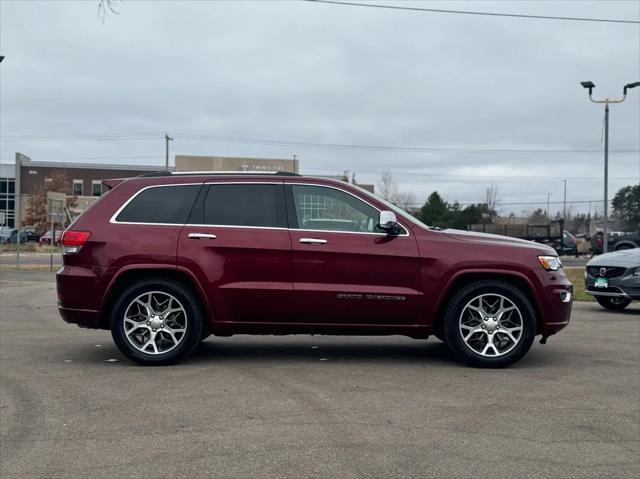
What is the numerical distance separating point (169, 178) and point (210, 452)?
11.4 feet

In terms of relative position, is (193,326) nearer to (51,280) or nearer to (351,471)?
(351,471)

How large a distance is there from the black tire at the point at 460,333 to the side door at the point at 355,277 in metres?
0.36

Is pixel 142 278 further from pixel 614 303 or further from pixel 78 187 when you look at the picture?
pixel 78 187

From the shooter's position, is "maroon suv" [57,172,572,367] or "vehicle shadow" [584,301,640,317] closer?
"maroon suv" [57,172,572,367]

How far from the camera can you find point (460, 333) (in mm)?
6551

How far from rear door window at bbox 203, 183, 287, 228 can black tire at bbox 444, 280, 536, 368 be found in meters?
1.85

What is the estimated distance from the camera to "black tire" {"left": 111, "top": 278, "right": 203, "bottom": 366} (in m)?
6.52

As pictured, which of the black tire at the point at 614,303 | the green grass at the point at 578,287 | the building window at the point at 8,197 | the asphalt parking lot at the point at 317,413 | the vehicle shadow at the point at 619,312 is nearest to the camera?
the asphalt parking lot at the point at 317,413

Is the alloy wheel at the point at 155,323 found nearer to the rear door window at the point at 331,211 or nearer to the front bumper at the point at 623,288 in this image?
the rear door window at the point at 331,211

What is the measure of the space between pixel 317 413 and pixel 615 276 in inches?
332

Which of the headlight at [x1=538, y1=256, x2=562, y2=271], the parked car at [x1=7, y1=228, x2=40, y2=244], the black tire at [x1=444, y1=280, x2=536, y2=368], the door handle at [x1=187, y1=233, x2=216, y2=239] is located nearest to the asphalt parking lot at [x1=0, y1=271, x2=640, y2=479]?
the black tire at [x1=444, y1=280, x2=536, y2=368]

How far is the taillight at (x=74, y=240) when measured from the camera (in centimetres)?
663

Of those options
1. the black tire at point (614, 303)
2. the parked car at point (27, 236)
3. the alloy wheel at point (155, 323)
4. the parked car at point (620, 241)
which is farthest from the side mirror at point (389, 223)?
the parked car at point (27, 236)

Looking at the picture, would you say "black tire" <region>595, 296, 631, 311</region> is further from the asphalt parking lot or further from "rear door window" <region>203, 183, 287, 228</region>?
"rear door window" <region>203, 183, 287, 228</region>
